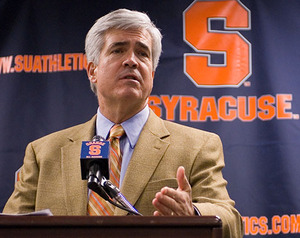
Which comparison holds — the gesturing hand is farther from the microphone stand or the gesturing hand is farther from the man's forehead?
the man's forehead

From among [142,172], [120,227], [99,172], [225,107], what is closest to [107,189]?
[99,172]

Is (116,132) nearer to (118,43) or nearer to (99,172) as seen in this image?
(118,43)

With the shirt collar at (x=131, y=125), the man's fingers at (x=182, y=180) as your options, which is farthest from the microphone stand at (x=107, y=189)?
the shirt collar at (x=131, y=125)

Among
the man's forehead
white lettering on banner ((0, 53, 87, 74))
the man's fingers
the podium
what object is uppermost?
white lettering on banner ((0, 53, 87, 74))

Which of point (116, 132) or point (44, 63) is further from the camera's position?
point (44, 63)

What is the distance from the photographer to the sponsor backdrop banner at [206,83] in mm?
2672

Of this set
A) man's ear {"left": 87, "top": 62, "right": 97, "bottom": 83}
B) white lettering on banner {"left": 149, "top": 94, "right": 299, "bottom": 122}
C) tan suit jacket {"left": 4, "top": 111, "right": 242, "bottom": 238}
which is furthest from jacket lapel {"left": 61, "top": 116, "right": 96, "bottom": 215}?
white lettering on banner {"left": 149, "top": 94, "right": 299, "bottom": 122}

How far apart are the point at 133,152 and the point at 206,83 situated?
0.99 metres

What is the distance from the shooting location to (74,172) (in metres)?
1.91

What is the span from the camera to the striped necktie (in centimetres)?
182

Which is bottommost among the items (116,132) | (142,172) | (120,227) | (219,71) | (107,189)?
(120,227)

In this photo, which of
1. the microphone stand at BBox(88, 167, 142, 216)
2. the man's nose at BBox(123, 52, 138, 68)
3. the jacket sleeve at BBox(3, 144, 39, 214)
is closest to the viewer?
A: the microphone stand at BBox(88, 167, 142, 216)

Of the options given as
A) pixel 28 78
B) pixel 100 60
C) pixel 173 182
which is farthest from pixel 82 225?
pixel 28 78

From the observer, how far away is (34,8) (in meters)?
2.93
